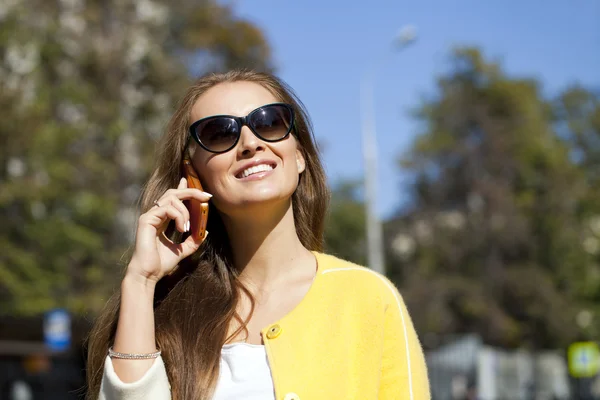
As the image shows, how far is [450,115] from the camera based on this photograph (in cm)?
3888

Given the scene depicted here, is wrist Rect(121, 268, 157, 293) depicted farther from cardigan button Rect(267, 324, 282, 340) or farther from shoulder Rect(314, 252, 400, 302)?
shoulder Rect(314, 252, 400, 302)

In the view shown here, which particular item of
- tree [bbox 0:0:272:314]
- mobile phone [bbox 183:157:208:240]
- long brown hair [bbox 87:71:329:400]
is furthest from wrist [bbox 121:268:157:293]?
tree [bbox 0:0:272:314]

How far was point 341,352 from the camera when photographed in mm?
2471

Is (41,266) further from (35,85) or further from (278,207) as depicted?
(278,207)

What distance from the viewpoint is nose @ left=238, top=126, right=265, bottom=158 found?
2.72 meters

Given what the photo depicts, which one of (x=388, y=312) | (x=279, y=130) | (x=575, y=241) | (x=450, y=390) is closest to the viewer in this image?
(x=388, y=312)

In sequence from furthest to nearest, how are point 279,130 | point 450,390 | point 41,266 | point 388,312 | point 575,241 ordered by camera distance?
point 575,241
point 450,390
point 41,266
point 279,130
point 388,312

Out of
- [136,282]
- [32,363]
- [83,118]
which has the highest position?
[83,118]

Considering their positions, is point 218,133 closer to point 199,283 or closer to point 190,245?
point 190,245

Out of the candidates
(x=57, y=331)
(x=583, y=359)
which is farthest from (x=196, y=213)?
(x=583, y=359)

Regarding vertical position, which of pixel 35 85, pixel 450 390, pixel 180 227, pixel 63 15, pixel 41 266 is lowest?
pixel 450 390

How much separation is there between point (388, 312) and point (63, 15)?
23505mm

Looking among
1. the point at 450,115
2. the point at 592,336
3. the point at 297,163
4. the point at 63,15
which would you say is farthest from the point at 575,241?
the point at 297,163

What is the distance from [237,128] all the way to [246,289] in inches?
18.7
